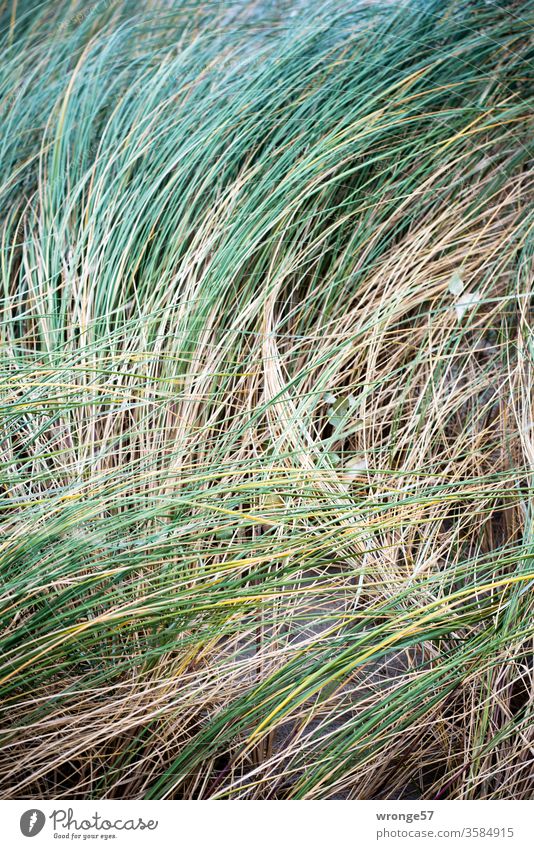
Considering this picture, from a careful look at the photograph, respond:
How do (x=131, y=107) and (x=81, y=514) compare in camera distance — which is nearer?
(x=81, y=514)

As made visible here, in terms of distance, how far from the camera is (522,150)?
129 cm

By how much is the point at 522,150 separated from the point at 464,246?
0.72ft

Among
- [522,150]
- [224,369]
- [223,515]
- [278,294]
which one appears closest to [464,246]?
[522,150]

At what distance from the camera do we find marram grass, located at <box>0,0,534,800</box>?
2.95 ft

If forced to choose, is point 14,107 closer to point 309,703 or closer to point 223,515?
point 223,515

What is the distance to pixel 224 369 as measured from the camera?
1.15 meters

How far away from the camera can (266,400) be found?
3.67ft

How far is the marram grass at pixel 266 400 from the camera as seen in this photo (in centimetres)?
90
